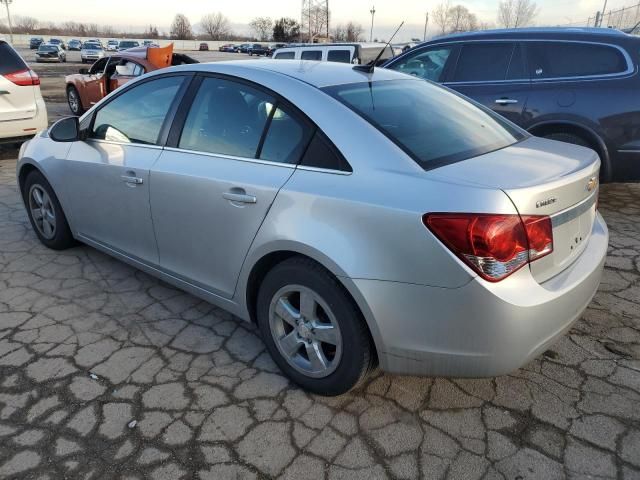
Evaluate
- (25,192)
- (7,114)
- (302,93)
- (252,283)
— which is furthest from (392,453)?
(7,114)

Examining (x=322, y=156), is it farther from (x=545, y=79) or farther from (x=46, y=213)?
(x=545, y=79)

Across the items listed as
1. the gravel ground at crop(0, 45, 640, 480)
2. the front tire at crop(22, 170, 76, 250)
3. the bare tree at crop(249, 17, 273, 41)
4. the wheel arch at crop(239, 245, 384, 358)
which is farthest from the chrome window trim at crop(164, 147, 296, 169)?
the bare tree at crop(249, 17, 273, 41)

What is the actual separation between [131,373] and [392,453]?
4.69 feet

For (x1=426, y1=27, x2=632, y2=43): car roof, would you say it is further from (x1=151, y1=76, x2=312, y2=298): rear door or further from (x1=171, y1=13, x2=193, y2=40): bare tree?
(x1=171, y1=13, x2=193, y2=40): bare tree

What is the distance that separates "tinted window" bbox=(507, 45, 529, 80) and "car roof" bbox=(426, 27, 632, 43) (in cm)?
18

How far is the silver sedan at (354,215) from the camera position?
193 cm

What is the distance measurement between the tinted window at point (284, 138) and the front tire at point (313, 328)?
51 cm

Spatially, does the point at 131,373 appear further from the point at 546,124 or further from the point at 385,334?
the point at 546,124

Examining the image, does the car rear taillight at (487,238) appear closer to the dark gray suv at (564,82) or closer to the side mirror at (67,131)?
the side mirror at (67,131)

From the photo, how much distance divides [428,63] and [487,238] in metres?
4.99

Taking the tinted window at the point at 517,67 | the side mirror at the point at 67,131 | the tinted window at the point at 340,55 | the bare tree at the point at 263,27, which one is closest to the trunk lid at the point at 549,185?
the side mirror at the point at 67,131

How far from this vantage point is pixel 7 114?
6.89 metres

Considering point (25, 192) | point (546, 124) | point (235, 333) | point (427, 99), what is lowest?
point (235, 333)

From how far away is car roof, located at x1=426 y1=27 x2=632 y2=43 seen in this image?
16.3 ft
